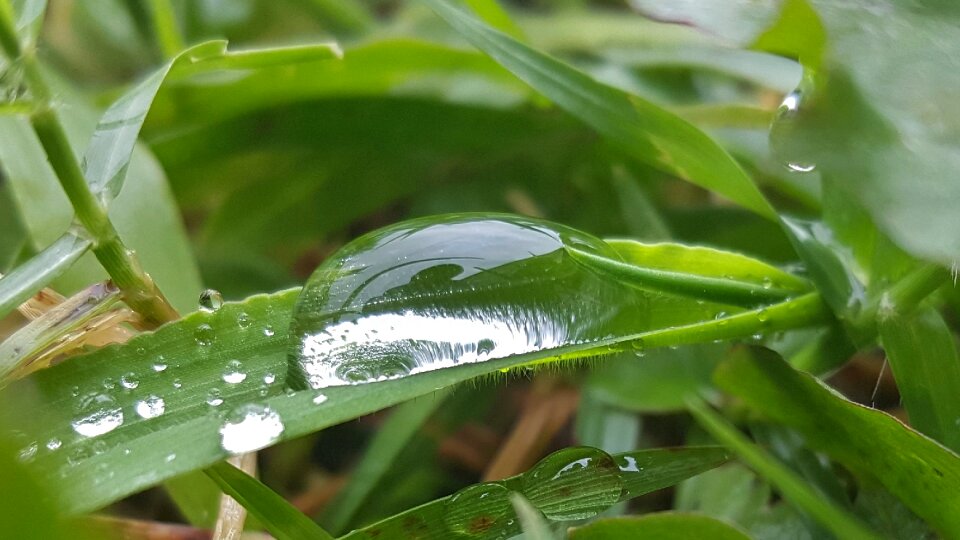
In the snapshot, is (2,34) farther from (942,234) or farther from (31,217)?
(942,234)

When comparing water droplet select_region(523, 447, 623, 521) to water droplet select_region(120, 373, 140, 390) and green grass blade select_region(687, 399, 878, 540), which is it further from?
water droplet select_region(120, 373, 140, 390)

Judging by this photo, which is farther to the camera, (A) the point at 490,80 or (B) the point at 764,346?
(A) the point at 490,80

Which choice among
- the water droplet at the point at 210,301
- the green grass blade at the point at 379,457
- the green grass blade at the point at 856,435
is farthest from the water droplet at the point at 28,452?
the green grass blade at the point at 856,435

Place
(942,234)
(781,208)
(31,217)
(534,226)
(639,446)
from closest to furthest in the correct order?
1. (942,234)
2. (534,226)
3. (31,217)
4. (639,446)
5. (781,208)

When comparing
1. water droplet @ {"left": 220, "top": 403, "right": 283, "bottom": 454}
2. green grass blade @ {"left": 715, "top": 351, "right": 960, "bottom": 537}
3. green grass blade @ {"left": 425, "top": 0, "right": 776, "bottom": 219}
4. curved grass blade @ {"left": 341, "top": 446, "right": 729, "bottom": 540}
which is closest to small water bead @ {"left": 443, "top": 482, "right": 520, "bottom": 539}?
curved grass blade @ {"left": 341, "top": 446, "right": 729, "bottom": 540}

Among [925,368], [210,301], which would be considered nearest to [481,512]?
[210,301]

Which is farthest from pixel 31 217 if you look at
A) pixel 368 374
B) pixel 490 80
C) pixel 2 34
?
pixel 490 80
